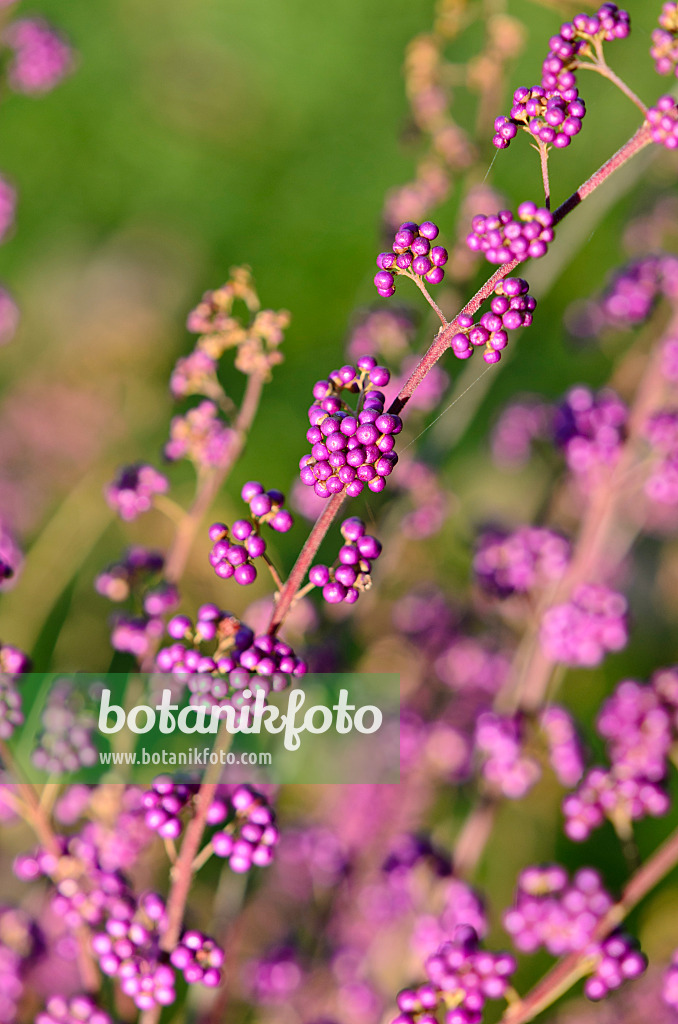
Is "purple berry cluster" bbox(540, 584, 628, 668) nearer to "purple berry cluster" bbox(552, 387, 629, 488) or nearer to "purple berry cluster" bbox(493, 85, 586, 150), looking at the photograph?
"purple berry cluster" bbox(552, 387, 629, 488)

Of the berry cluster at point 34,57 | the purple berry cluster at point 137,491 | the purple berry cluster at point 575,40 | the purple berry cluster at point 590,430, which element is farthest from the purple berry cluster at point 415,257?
the berry cluster at point 34,57

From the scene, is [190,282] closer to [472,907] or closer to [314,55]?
[314,55]

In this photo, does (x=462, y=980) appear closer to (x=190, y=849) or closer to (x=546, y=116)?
(x=190, y=849)

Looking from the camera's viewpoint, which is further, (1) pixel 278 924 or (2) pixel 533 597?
(1) pixel 278 924

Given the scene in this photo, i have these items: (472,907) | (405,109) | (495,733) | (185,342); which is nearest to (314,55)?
(405,109)

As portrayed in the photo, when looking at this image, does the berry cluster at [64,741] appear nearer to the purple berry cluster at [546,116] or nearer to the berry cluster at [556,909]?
the berry cluster at [556,909]

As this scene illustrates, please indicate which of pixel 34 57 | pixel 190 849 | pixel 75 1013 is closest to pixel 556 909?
pixel 190 849
